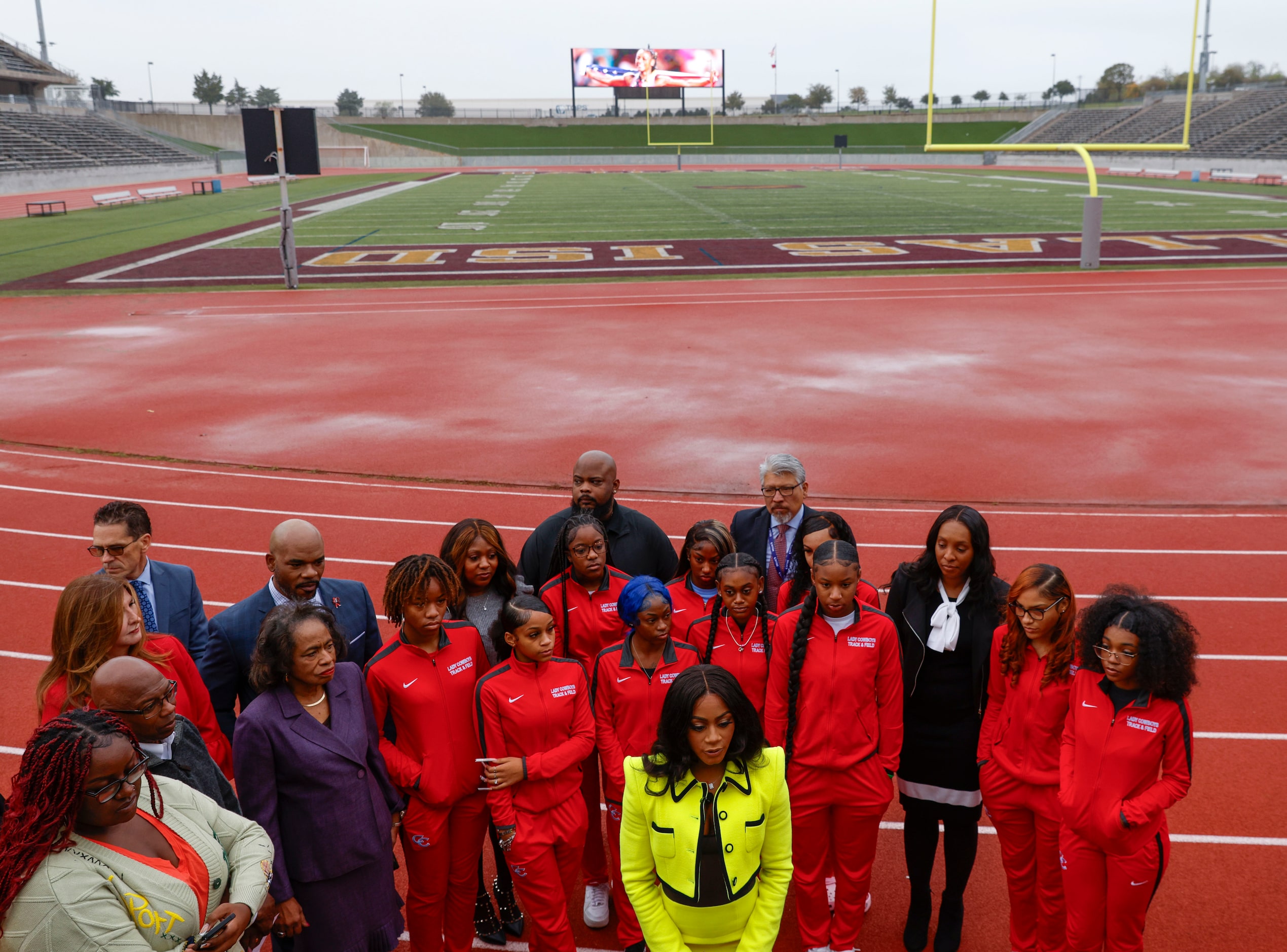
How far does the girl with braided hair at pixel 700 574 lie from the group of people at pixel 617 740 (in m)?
0.01

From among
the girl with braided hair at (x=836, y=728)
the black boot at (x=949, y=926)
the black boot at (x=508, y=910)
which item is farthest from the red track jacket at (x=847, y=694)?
the black boot at (x=508, y=910)

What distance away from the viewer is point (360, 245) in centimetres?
2952

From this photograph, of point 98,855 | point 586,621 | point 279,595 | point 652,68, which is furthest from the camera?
point 652,68

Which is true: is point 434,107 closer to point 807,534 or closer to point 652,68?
point 652,68

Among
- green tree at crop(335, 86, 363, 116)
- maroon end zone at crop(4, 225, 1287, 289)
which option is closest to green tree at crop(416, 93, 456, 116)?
green tree at crop(335, 86, 363, 116)

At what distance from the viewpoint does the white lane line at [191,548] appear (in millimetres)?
8281

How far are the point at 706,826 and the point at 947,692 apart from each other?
4.95 feet

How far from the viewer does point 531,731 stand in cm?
395

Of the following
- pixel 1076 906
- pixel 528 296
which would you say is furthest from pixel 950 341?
pixel 1076 906

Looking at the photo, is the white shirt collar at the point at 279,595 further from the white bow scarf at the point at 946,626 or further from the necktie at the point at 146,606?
the white bow scarf at the point at 946,626

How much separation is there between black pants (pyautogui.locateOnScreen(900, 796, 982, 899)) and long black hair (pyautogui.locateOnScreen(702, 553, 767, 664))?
94cm

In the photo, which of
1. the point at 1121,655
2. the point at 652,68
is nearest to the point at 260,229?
the point at 1121,655

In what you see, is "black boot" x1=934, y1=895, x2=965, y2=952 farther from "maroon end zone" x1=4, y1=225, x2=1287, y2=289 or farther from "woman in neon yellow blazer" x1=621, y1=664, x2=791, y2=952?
"maroon end zone" x1=4, y1=225, x2=1287, y2=289

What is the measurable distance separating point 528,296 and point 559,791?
1841 centimetres
